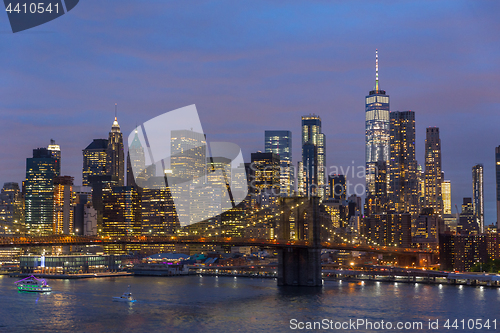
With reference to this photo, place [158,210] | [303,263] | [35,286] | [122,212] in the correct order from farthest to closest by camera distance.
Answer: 1. [122,212]
2. [158,210]
3. [303,263]
4. [35,286]

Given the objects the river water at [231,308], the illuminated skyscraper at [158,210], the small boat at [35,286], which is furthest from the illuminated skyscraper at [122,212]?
the small boat at [35,286]

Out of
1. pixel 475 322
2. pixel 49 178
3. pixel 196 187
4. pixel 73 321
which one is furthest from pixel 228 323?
pixel 49 178

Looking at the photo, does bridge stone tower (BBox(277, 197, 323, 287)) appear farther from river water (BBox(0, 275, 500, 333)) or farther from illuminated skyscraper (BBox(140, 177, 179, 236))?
illuminated skyscraper (BBox(140, 177, 179, 236))

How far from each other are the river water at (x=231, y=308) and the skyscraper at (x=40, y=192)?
97.7 m

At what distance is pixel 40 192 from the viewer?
16000cm

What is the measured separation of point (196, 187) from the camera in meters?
156

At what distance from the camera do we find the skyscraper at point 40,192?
152500mm

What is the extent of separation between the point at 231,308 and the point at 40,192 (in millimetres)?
127612

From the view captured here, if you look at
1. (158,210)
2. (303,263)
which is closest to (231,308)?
(303,263)

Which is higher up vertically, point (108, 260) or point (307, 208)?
point (307, 208)

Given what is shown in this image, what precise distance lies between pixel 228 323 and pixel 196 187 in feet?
396

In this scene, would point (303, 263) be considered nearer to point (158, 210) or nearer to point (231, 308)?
point (231, 308)

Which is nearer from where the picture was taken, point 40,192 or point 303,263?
point 303,263

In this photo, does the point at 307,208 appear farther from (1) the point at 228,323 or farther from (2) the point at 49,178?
(2) the point at 49,178
